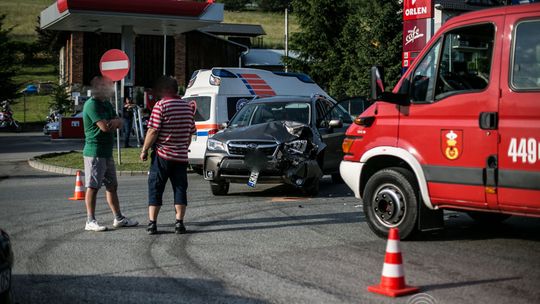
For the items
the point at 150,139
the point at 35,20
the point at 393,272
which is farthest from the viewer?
the point at 35,20

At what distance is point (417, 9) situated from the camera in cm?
1817

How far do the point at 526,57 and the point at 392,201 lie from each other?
2227mm

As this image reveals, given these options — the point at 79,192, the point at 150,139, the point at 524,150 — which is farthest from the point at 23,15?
the point at 524,150

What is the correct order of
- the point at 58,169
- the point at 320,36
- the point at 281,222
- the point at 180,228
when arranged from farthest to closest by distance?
1. the point at 320,36
2. the point at 58,169
3. the point at 281,222
4. the point at 180,228

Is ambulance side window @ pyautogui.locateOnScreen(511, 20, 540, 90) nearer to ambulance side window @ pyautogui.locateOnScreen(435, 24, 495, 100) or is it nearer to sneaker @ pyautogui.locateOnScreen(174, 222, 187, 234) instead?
ambulance side window @ pyautogui.locateOnScreen(435, 24, 495, 100)

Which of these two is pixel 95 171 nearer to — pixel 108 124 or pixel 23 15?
pixel 108 124

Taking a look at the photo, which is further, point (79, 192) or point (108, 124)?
point (79, 192)

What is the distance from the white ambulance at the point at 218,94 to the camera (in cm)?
1619

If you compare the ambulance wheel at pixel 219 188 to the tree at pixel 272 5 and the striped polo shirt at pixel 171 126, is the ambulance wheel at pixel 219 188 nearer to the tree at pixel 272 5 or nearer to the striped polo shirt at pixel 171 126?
the striped polo shirt at pixel 171 126

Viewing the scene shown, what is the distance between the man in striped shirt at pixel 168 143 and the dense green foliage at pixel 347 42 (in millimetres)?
34687

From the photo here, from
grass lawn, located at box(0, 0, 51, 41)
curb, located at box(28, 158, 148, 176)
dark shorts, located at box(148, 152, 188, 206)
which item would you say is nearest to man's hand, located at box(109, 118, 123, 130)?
dark shorts, located at box(148, 152, 188, 206)

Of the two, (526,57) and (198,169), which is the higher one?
(526,57)

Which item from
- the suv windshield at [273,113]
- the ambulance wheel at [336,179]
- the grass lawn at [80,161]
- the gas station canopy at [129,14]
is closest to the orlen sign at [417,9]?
Answer: the ambulance wheel at [336,179]

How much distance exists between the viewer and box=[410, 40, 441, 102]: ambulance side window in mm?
8219
